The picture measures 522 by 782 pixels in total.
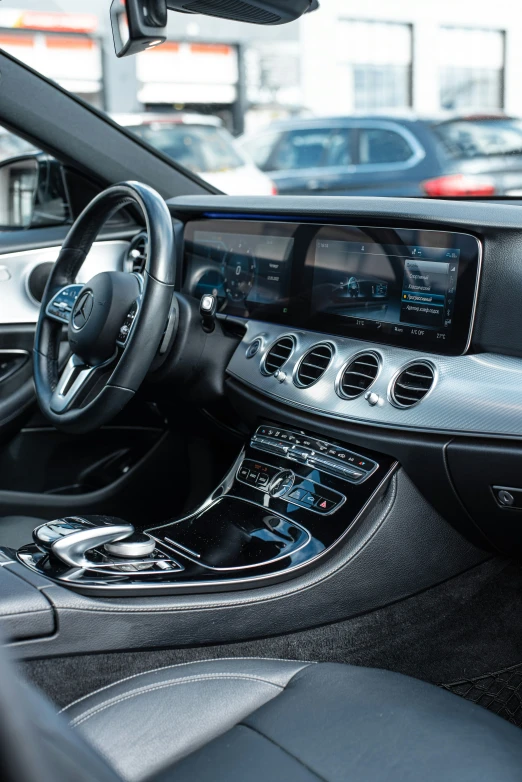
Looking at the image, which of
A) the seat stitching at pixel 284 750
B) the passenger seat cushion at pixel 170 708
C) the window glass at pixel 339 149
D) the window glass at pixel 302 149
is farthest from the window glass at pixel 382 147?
the seat stitching at pixel 284 750

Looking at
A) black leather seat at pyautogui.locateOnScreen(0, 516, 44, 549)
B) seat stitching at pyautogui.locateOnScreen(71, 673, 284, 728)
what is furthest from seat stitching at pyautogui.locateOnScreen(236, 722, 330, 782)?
black leather seat at pyautogui.locateOnScreen(0, 516, 44, 549)

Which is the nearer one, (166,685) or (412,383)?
(166,685)

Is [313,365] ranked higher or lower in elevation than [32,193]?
lower

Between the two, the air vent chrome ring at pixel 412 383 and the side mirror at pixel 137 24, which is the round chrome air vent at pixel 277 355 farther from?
the side mirror at pixel 137 24

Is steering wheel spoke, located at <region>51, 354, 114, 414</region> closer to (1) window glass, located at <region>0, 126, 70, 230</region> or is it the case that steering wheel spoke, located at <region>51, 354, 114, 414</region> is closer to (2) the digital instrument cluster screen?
(2) the digital instrument cluster screen

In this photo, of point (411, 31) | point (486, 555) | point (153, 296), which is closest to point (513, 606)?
point (486, 555)

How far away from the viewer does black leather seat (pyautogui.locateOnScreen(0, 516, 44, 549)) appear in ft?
7.04

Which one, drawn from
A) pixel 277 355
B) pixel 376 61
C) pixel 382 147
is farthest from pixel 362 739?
pixel 376 61

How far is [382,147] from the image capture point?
6.80 m

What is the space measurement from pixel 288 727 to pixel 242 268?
1308 mm

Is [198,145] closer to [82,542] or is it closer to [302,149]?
[302,149]

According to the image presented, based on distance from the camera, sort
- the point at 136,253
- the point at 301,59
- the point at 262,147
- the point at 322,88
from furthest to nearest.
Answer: the point at 322,88 → the point at 301,59 → the point at 262,147 → the point at 136,253

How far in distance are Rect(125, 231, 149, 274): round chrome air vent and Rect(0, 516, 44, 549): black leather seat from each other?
68 centimetres

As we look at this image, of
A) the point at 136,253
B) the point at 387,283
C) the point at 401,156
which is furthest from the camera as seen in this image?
the point at 401,156
